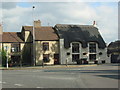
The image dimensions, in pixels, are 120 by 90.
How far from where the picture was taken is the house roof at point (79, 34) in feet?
186

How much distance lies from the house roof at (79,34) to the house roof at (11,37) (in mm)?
8326

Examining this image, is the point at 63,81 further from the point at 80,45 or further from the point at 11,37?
the point at 11,37

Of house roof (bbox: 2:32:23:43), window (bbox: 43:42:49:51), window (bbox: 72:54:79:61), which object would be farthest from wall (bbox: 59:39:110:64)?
house roof (bbox: 2:32:23:43)

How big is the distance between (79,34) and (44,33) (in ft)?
25.3

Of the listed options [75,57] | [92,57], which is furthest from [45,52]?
[92,57]

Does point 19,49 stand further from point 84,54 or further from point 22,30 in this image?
point 84,54

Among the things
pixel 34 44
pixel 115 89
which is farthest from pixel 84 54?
pixel 115 89

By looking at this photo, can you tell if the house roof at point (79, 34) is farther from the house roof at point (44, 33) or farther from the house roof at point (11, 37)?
the house roof at point (11, 37)

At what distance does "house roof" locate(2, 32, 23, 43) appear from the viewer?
55237mm

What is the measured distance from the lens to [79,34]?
5884 cm

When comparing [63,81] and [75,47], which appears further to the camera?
[75,47]

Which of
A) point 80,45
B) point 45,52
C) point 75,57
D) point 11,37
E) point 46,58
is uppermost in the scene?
point 11,37

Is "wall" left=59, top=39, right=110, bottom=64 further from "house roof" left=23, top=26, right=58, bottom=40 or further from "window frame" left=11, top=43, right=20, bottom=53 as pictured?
"window frame" left=11, top=43, right=20, bottom=53

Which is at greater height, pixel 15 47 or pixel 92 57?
pixel 15 47
